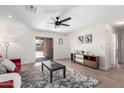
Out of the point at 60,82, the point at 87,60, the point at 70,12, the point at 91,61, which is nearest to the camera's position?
the point at 60,82

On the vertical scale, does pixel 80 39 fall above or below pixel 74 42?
above

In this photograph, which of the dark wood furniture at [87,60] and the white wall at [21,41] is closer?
the dark wood furniture at [87,60]

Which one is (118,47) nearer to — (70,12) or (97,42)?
(97,42)

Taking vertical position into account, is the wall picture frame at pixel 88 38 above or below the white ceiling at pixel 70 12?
below

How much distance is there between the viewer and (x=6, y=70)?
7.86ft

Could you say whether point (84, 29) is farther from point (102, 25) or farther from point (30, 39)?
point (30, 39)

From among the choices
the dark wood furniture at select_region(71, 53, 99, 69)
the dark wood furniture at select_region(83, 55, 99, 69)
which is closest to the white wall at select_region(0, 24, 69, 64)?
the dark wood furniture at select_region(71, 53, 99, 69)

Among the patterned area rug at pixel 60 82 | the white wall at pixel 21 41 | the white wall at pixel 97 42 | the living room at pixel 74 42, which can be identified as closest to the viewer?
the patterned area rug at pixel 60 82

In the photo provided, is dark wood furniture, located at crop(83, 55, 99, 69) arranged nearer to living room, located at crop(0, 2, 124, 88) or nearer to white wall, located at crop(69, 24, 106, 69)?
living room, located at crop(0, 2, 124, 88)

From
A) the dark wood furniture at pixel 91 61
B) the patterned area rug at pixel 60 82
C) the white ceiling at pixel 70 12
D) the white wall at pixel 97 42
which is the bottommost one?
the patterned area rug at pixel 60 82

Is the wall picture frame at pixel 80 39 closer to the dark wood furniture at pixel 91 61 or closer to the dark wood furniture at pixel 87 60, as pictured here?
the dark wood furniture at pixel 87 60

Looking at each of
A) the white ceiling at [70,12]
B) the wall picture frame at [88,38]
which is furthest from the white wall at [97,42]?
the white ceiling at [70,12]

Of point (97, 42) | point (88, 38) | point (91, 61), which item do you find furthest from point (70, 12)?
point (91, 61)
